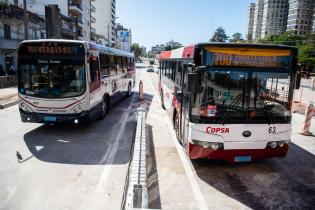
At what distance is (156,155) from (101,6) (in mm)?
104008

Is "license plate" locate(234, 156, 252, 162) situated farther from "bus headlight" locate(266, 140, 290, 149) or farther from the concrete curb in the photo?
the concrete curb

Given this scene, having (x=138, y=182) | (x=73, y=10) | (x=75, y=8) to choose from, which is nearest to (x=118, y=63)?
(x=138, y=182)

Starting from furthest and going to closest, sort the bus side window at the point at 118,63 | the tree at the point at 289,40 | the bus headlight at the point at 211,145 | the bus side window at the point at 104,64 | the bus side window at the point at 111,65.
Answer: the tree at the point at 289,40 < the bus side window at the point at 118,63 < the bus side window at the point at 111,65 < the bus side window at the point at 104,64 < the bus headlight at the point at 211,145

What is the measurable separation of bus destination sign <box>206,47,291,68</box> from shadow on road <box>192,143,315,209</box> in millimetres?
2607

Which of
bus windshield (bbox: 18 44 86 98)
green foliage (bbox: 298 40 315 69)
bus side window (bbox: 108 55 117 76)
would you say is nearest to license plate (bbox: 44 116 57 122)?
bus windshield (bbox: 18 44 86 98)

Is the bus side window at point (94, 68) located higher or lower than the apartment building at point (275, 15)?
lower

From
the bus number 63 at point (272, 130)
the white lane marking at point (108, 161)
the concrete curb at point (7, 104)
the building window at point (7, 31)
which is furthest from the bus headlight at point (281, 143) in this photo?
the building window at point (7, 31)

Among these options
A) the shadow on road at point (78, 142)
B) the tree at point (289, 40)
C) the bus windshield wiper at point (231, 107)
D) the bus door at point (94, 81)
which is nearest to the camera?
the bus windshield wiper at point (231, 107)

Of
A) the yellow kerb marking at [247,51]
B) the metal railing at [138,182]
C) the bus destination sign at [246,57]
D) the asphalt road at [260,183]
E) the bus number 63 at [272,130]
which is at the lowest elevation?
the asphalt road at [260,183]

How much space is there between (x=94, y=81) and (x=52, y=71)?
149cm

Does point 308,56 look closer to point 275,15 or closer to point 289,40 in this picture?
point 289,40

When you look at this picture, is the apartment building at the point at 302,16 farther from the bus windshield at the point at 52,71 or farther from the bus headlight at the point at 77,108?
the bus headlight at the point at 77,108

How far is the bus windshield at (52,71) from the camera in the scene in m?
8.70

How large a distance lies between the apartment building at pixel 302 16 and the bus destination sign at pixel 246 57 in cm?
14897
